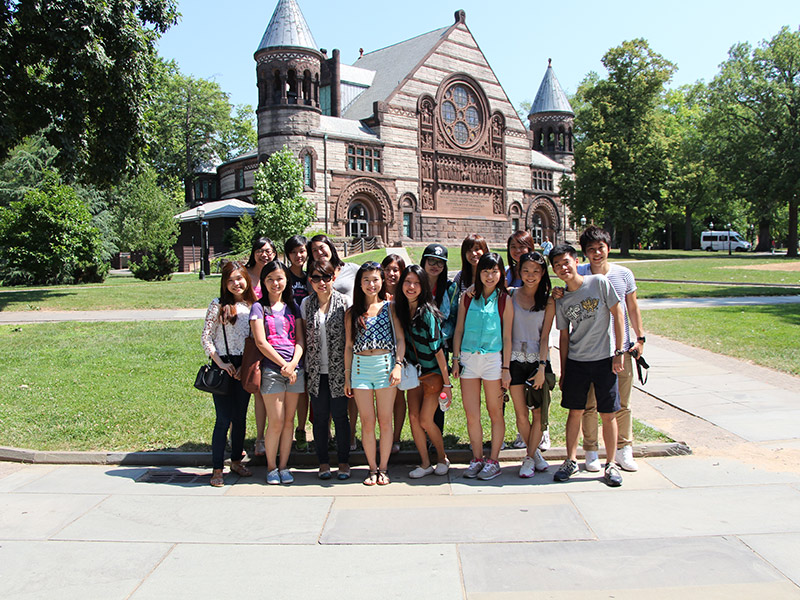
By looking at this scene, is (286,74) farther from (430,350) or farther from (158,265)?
(430,350)

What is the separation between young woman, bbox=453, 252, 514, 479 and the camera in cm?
560

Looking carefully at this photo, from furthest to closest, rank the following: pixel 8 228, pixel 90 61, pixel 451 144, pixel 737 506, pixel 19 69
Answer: pixel 451 144 → pixel 8 228 → pixel 19 69 → pixel 90 61 → pixel 737 506

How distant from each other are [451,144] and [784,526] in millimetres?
48345

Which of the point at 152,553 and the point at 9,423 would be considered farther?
the point at 9,423

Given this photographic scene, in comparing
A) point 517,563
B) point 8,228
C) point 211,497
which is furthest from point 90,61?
point 517,563

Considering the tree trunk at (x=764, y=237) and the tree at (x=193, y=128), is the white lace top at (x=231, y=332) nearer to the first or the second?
the tree at (x=193, y=128)

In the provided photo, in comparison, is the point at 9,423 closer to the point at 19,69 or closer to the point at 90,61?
the point at 90,61

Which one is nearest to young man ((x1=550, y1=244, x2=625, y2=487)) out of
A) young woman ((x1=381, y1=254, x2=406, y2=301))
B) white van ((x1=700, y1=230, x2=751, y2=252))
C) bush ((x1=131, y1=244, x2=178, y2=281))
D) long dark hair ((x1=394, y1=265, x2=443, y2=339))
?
long dark hair ((x1=394, y1=265, x2=443, y2=339))

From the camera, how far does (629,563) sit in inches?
153

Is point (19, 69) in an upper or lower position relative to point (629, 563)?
upper

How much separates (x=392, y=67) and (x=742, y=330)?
45312 mm

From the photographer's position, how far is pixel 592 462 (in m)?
5.71

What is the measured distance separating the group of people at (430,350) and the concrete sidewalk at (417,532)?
0.38 meters

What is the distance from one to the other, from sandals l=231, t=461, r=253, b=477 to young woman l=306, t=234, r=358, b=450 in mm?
1076
